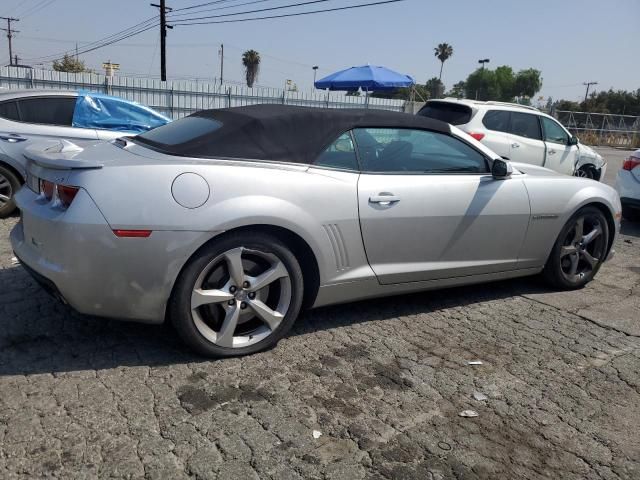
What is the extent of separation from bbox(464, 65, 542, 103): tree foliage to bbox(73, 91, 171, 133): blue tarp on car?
293ft

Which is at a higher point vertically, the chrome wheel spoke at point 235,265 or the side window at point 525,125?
the side window at point 525,125

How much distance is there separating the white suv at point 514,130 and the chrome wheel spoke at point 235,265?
6.37 metres

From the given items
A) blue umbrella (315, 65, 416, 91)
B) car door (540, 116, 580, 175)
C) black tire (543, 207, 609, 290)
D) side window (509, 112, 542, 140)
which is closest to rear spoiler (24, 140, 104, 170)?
black tire (543, 207, 609, 290)

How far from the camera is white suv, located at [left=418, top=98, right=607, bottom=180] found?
869 centimetres

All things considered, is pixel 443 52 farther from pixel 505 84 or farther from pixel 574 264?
pixel 574 264

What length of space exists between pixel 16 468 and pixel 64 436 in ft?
0.79

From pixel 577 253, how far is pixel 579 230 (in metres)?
0.21

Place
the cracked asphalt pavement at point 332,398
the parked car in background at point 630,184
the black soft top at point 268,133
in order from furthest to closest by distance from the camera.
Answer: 1. the parked car in background at point 630,184
2. the black soft top at point 268,133
3. the cracked asphalt pavement at point 332,398

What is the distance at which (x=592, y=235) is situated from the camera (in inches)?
183

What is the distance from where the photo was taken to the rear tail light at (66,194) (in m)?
2.79

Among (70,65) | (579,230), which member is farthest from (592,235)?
(70,65)

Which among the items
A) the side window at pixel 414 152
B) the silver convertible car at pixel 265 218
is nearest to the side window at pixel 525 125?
the silver convertible car at pixel 265 218

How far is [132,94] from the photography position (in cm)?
1378

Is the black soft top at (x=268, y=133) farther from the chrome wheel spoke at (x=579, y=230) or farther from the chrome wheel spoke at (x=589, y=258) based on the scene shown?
the chrome wheel spoke at (x=589, y=258)
